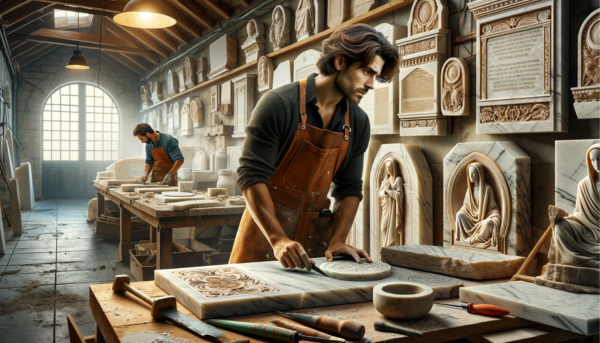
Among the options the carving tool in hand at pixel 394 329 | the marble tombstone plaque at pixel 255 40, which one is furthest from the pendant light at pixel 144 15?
the carving tool in hand at pixel 394 329

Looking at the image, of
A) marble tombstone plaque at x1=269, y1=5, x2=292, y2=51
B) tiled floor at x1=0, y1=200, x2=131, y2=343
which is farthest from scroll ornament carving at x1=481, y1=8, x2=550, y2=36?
tiled floor at x1=0, y1=200, x2=131, y2=343

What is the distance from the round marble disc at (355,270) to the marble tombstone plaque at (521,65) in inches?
63.6

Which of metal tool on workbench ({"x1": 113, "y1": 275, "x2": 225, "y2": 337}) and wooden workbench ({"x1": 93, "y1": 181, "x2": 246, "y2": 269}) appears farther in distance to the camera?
wooden workbench ({"x1": 93, "y1": 181, "x2": 246, "y2": 269})

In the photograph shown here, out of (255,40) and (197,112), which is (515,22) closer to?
(255,40)

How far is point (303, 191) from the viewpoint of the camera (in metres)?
2.40

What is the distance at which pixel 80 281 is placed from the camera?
544 centimetres

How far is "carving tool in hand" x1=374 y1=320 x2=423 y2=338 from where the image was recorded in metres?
1.24

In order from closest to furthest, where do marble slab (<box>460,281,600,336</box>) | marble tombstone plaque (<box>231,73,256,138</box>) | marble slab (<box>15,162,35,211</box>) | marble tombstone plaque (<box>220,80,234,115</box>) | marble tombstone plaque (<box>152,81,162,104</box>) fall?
marble slab (<box>460,281,600,336</box>) → marble tombstone plaque (<box>231,73,256,138</box>) → marble tombstone plaque (<box>220,80,234,115</box>) → marble slab (<box>15,162,35,211</box>) → marble tombstone plaque (<box>152,81,162,104</box>)

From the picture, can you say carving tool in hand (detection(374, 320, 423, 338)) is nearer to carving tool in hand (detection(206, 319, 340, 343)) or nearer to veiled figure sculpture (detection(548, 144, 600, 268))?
carving tool in hand (detection(206, 319, 340, 343))

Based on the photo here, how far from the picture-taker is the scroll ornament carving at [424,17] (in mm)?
3656

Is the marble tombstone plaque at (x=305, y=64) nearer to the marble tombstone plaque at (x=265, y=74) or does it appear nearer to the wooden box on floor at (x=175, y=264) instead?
the marble tombstone plaque at (x=265, y=74)

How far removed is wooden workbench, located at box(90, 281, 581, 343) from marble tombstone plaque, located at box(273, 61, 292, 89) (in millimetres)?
4595

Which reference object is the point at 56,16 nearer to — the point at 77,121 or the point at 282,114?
the point at 77,121

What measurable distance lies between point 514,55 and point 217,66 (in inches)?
244
